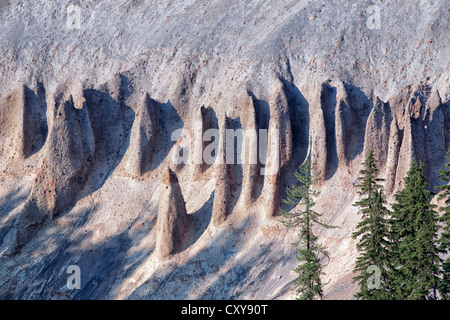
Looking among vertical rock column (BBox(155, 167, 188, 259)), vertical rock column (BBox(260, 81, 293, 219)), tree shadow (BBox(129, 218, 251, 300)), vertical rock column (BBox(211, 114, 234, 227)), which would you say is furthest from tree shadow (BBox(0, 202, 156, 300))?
vertical rock column (BBox(260, 81, 293, 219))

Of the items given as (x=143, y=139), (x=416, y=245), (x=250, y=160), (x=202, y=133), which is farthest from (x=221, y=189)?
(x=416, y=245)

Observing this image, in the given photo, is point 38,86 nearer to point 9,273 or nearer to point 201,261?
point 9,273

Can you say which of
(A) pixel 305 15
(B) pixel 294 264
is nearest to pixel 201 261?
(B) pixel 294 264

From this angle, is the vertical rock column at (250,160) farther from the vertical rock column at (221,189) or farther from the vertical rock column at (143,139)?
the vertical rock column at (143,139)

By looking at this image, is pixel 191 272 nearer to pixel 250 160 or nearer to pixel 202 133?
pixel 250 160

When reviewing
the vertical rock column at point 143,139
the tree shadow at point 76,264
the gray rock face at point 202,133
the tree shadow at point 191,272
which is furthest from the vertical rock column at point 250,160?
the vertical rock column at point 143,139
